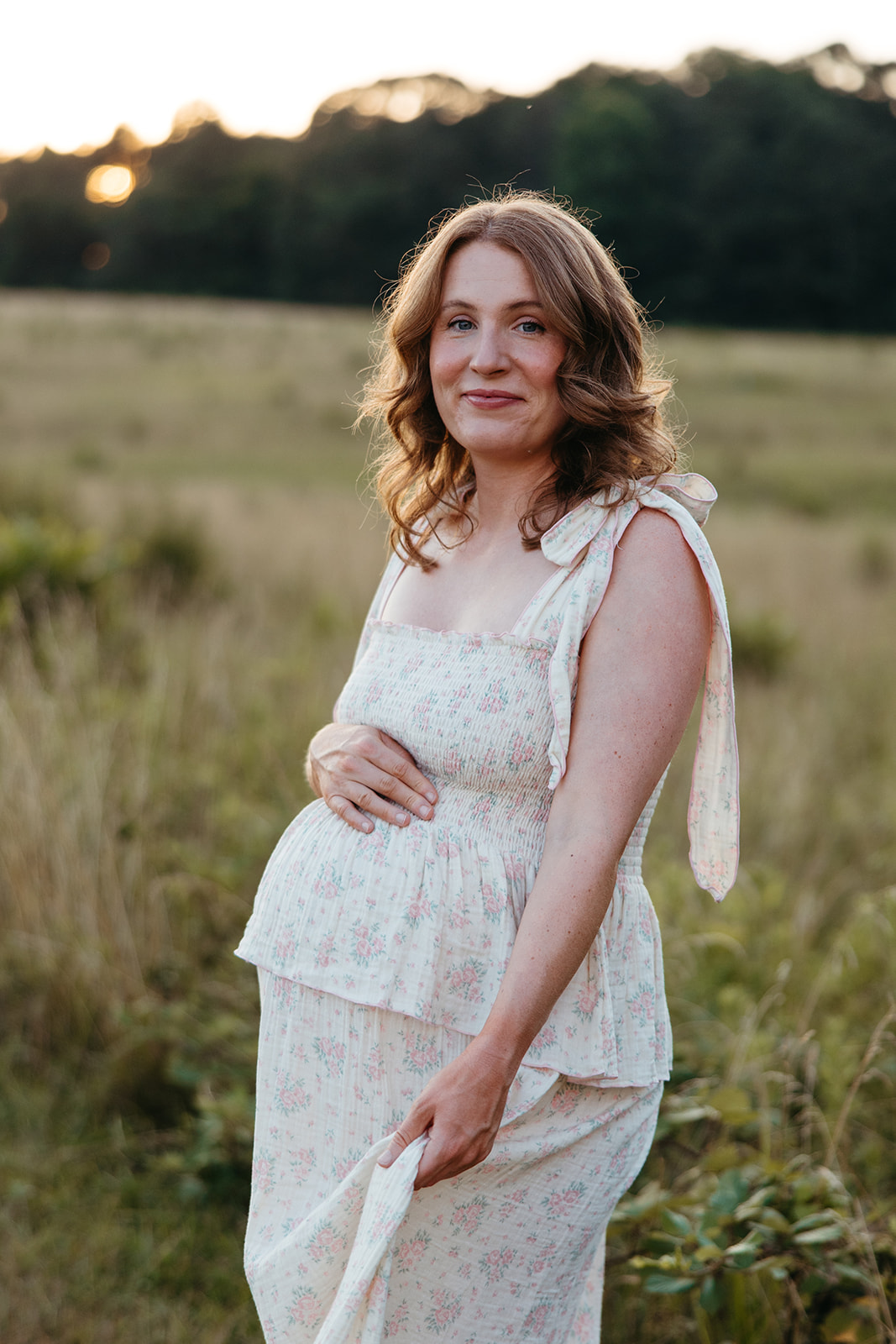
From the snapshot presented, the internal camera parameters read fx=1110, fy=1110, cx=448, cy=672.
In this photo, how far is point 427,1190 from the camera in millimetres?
1574

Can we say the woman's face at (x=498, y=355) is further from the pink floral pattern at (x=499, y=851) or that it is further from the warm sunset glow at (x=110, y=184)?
the warm sunset glow at (x=110, y=184)

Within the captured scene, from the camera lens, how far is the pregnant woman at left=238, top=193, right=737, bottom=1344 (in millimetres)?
1480

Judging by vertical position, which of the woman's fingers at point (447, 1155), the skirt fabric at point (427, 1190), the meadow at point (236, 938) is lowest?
the meadow at point (236, 938)

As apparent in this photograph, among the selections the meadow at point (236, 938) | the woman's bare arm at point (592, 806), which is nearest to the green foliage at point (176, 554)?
the meadow at point (236, 938)

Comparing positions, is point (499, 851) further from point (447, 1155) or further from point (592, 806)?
point (447, 1155)

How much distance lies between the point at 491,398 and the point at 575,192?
3900 cm

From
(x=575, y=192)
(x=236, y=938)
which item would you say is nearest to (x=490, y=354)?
(x=236, y=938)

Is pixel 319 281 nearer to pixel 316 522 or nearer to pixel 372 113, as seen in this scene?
pixel 372 113

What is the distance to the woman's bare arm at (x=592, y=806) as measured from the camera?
1.44 m

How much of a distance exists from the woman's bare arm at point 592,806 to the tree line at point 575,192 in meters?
34.5

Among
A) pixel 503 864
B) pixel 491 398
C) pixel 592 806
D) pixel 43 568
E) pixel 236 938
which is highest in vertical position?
pixel 491 398

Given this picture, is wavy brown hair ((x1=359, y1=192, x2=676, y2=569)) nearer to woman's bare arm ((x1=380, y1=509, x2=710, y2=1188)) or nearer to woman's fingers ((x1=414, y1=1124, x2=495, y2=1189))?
woman's bare arm ((x1=380, y1=509, x2=710, y2=1188))

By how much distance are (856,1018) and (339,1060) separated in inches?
86.4

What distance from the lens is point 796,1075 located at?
281 cm
